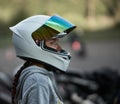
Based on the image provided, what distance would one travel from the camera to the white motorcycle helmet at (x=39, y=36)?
390 centimetres

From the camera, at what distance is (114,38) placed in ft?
77.7

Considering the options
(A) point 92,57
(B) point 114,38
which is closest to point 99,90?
(A) point 92,57

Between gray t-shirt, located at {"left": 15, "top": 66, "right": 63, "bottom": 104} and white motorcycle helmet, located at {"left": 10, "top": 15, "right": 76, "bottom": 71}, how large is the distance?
9cm

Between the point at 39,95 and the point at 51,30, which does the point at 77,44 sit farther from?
the point at 39,95

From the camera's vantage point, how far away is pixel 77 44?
1861cm

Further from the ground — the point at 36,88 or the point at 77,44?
the point at 36,88

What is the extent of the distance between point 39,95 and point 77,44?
15.0 meters

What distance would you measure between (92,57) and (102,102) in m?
10.9

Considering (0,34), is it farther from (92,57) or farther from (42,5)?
(92,57)

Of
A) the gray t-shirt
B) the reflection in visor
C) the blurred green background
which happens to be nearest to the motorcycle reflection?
the blurred green background

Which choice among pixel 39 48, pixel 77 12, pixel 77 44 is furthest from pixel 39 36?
pixel 77 12

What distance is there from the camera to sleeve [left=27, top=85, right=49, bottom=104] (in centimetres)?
364

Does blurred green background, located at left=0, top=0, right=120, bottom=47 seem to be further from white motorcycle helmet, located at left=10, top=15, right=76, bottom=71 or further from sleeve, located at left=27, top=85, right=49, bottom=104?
sleeve, located at left=27, top=85, right=49, bottom=104

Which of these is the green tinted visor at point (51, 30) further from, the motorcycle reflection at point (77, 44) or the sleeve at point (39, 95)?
the motorcycle reflection at point (77, 44)
